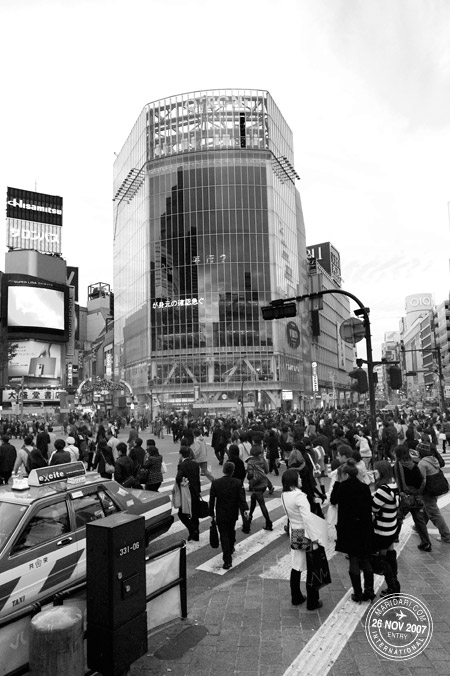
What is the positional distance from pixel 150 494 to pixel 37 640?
455 centimetres

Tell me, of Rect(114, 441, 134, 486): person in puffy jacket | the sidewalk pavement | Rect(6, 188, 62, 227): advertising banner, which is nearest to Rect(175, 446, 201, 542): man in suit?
the sidewalk pavement

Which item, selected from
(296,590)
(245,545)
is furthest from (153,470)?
(296,590)

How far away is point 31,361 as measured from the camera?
9144cm

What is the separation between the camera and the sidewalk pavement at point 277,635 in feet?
15.0

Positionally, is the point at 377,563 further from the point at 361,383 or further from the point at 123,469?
the point at 361,383

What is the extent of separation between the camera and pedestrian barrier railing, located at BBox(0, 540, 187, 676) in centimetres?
412

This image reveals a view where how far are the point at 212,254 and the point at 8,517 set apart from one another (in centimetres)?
6907

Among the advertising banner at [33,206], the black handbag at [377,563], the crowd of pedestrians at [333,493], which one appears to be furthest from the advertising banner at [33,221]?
the black handbag at [377,563]

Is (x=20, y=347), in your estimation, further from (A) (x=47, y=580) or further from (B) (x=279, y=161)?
(A) (x=47, y=580)

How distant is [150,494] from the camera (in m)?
8.17

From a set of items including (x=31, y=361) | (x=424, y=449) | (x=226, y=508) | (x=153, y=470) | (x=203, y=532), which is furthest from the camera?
(x=31, y=361)

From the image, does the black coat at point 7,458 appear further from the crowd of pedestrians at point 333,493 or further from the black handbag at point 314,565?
the black handbag at point 314,565

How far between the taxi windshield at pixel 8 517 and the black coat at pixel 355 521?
12.5ft

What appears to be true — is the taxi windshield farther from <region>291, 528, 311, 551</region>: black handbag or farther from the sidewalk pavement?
<region>291, 528, 311, 551</region>: black handbag
